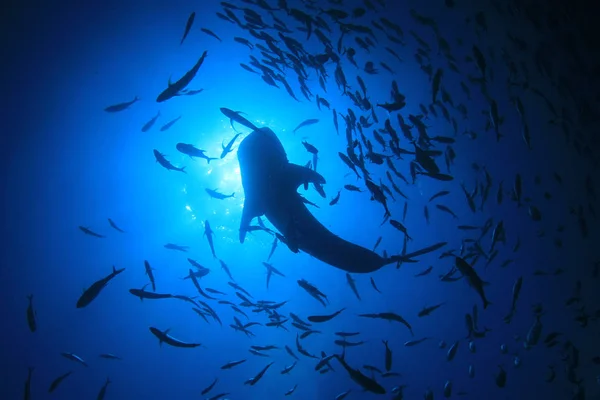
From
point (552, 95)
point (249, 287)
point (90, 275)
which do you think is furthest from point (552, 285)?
point (90, 275)

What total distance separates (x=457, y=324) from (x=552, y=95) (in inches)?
866

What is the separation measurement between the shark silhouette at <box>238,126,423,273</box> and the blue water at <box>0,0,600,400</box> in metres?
3.20

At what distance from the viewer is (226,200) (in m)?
19.5

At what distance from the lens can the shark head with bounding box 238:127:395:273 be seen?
7586mm

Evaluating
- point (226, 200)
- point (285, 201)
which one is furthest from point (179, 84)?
point (226, 200)

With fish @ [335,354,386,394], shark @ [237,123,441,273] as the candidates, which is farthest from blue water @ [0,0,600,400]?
fish @ [335,354,386,394]

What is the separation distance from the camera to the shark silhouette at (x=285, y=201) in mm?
7586

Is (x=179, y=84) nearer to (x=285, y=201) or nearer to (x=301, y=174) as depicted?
(x=301, y=174)

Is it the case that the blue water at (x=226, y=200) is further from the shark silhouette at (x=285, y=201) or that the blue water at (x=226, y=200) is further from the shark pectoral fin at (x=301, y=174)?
the shark pectoral fin at (x=301, y=174)

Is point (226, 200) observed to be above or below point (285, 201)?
above

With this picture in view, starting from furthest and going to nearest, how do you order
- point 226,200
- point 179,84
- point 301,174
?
point 226,200
point 301,174
point 179,84

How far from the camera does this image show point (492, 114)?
5.70 meters

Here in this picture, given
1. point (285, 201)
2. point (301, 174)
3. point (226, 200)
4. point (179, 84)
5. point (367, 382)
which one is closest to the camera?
point (367, 382)

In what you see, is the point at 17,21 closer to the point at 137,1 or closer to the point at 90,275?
the point at 137,1
